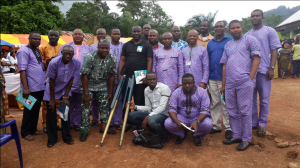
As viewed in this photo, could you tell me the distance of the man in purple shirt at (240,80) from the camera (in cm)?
338

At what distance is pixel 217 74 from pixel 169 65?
3.06 ft

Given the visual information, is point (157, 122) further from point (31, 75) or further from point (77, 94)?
point (31, 75)

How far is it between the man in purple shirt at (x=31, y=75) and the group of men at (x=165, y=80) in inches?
0.6

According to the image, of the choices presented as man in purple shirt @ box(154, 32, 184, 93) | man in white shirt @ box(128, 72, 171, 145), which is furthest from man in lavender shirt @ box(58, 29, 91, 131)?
man in purple shirt @ box(154, 32, 184, 93)

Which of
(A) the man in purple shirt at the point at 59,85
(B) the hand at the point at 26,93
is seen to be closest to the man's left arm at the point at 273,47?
(A) the man in purple shirt at the point at 59,85

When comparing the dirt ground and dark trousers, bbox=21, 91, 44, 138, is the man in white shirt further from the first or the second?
dark trousers, bbox=21, 91, 44, 138

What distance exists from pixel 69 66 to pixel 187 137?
251 centimetres

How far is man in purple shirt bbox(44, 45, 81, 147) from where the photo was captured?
11.6 ft

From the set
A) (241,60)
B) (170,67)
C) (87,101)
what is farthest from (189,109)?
(87,101)

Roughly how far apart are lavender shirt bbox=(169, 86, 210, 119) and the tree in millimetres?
15736

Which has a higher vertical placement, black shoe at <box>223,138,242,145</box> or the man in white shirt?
the man in white shirt

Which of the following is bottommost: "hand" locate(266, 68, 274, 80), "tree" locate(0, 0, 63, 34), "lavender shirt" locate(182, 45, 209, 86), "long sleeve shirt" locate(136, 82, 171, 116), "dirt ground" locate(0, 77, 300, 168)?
"dirt ground" locate(0, 77, 300, 168)

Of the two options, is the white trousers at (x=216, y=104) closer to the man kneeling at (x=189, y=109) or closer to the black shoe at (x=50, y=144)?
the man kneeling at (x=189, y=109)

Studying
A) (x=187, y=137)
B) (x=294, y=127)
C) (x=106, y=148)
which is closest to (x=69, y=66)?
(x=106, y=148)
